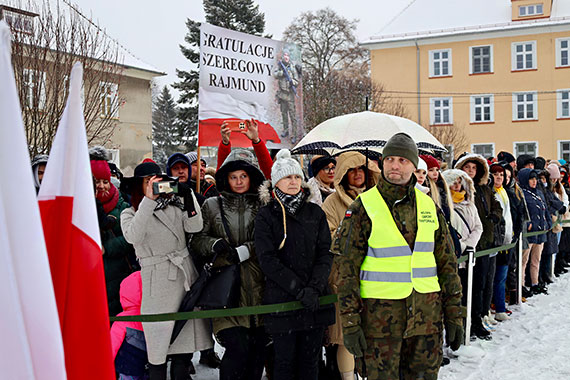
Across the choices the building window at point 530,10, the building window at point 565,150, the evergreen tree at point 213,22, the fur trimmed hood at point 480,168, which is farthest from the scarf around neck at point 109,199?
the building window at point 530,10

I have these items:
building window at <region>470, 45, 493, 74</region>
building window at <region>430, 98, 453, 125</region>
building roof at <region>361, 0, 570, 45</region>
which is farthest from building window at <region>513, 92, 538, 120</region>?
building roof at <region>361, 0, 570, 45</region>

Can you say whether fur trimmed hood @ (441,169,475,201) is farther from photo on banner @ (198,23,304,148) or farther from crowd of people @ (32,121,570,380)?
photo on banner @ (198,23,304,148)

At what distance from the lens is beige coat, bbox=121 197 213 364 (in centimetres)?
429

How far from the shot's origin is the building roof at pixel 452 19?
37.1m

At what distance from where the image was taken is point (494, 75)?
3722cm

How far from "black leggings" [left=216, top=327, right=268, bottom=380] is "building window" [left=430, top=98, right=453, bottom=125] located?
36.0 m

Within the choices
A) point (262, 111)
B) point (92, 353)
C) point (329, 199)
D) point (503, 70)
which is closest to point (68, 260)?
point (92, 353)

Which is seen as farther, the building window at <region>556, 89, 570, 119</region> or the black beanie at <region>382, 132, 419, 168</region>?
the building window at <region>556, 89, 570, 119</region>

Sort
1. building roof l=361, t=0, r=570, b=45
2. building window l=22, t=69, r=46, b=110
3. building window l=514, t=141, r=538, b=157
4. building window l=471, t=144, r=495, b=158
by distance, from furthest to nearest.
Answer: building window l=471, t=144, r=495, b=158 → building roof l=361, t=0, r=570, b=45 → building window l=514, t=141, r=538, b=157 → building window l=22, t=69, r=46, b=110

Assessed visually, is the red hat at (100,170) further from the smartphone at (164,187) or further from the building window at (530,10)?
the building window at (530,10)

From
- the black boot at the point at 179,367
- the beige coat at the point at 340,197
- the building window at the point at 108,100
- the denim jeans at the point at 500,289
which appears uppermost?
the building window at the point at 108,100

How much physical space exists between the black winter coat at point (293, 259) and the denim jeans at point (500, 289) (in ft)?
13.9

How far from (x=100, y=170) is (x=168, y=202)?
2.85 ft

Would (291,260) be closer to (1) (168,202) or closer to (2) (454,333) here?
(1) (168,202)
